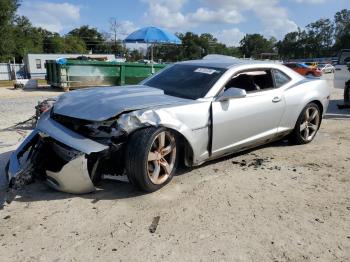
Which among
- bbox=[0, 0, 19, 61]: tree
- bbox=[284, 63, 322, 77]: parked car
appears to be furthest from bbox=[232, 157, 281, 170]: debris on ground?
bbox=[0, 0, 19, 61]: tree

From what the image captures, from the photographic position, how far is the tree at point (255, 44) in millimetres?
115312

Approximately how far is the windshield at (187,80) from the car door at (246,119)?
12.5 inches

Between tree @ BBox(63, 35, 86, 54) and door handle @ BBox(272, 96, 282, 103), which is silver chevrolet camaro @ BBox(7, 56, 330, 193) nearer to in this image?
door handle @ BBox(272, 96, 282, 103)

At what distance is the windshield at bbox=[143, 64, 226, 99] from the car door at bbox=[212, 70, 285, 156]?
1.04ft

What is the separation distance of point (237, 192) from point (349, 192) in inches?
50.4

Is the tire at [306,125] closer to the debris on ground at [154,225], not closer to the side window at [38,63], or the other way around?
the debris on ground at [154,225]


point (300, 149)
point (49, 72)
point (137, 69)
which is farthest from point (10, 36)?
point (300, 149)

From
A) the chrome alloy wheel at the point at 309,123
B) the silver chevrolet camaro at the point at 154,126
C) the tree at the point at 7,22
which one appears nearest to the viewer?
the silver chevrolet camaro at the point at 154,126

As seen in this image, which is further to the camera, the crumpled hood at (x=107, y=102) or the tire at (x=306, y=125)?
the tire at (x=306, y=125)

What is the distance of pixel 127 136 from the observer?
4.04 meters

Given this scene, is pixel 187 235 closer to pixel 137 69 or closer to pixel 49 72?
pixel 137 69

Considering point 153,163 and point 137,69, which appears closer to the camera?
point 153,163

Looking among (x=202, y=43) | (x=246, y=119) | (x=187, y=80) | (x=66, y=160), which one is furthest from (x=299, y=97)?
(x=202, y=43)

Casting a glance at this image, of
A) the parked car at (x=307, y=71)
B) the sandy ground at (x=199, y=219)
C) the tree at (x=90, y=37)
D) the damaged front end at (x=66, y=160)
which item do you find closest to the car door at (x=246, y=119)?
the sandy ground at (x=199, y=219)
